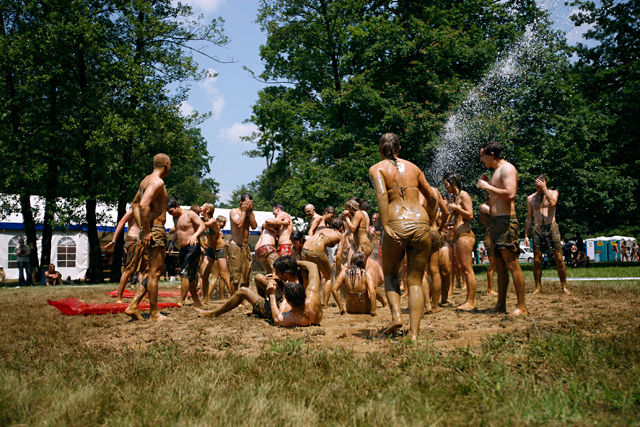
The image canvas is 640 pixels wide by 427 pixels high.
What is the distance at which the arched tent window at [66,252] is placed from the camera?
23984mm

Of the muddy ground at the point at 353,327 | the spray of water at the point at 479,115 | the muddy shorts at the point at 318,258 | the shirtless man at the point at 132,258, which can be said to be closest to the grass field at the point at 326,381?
the muddy ground at the point at 353,327

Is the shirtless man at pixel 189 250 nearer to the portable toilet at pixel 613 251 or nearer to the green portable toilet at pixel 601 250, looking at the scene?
the portable toilet at pixel 613 251

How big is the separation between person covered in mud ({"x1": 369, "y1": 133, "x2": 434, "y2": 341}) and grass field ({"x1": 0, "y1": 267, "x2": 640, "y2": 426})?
0.41 meters

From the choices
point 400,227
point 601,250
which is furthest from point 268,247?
point 601,250

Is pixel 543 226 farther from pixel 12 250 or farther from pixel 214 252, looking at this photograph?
pixel 12 250

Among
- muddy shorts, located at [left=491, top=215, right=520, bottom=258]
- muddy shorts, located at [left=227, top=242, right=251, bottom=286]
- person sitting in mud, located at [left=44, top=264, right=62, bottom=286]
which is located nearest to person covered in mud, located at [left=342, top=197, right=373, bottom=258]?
muddy shorts, located at [left=227, top=242, right=251, bottom=286]

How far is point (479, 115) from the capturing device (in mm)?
19625

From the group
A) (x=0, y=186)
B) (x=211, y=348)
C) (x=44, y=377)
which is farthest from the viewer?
(x=0, y=186)

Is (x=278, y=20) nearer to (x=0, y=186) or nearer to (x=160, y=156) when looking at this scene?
(x=0, y=186)

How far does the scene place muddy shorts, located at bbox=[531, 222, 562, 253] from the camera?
884cm

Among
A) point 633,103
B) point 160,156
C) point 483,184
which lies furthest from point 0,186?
point 633,103

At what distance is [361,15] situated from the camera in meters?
24.1

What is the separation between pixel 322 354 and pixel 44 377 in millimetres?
1883

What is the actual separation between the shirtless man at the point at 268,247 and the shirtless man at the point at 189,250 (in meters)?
1.19
